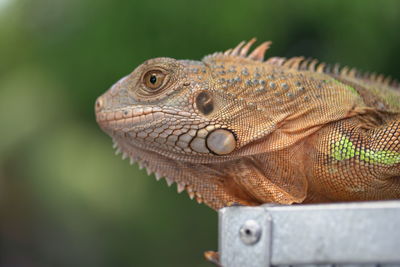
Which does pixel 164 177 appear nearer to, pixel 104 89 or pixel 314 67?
pixel 314 67

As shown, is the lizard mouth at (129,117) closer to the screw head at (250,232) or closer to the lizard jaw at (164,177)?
the lizard jaw at (164,177)

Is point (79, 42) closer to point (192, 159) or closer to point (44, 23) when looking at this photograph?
point (44, 23)

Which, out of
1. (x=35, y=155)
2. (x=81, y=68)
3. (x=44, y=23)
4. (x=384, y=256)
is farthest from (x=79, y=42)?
(x=384, y=256)

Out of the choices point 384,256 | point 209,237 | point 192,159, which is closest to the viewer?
point 384,256

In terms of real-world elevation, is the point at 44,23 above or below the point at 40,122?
above

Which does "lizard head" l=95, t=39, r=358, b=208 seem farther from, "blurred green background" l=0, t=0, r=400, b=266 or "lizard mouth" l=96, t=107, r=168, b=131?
"blurred green background" l=0, t=0, r=400, b=266

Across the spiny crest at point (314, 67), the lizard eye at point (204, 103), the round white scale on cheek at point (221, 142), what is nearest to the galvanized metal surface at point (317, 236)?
the round white scale on cheek at point (221, 142)
